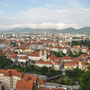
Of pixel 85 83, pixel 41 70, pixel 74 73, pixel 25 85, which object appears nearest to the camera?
pixel 85 83

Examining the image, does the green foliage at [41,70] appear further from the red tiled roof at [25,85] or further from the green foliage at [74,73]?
the red tiled roof at [25,85]

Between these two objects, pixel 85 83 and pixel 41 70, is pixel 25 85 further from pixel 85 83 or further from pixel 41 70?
pixel 41 70

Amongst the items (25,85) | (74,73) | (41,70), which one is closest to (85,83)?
(25,85)

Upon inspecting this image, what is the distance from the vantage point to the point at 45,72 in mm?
20953

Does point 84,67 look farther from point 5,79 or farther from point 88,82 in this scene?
point 5,79

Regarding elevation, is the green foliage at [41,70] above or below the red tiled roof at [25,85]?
below

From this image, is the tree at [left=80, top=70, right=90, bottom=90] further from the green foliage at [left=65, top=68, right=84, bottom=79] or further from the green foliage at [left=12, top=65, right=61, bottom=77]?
the green foliage at [left=12, top=65, right=61, bottom=77]

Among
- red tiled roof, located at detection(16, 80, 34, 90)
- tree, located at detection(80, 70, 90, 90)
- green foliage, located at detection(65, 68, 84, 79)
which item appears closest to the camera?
tree, located at detection(80, 70, 90, 90)

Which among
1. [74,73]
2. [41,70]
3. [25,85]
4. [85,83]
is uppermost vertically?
[85,83]

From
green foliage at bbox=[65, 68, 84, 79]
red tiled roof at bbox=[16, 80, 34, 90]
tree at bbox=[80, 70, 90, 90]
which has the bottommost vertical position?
green foliage at bbox=[65, 68, 84, 79]

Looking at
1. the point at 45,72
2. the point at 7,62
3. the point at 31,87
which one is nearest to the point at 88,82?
the point at 31,87

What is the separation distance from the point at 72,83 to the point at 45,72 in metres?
5.01

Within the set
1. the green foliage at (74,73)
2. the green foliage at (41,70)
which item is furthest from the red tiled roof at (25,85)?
the green foliage at (74,73)

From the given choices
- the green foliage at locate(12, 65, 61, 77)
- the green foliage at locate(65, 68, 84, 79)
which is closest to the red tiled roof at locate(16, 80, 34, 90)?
the green foliage at locate(12, 65, 61, 77)
